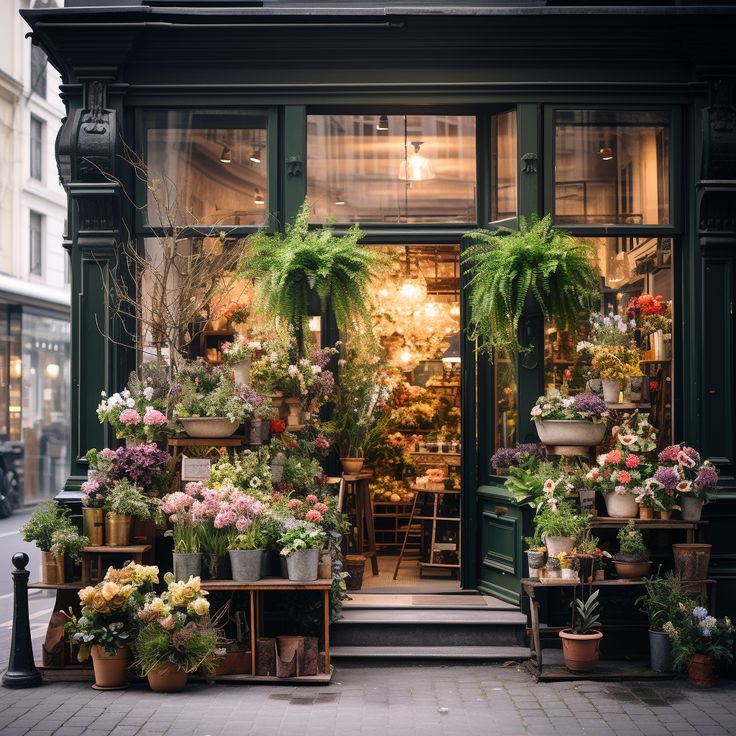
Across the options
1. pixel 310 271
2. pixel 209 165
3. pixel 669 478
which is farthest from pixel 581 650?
pixel 209 165

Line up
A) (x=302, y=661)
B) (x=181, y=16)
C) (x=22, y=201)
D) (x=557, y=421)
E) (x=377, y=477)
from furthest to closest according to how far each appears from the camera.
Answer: (x=22, y=201)
(x=377, y=477)
(x=181, y=16)
(x=557, y=421)
(x=302, y=661)

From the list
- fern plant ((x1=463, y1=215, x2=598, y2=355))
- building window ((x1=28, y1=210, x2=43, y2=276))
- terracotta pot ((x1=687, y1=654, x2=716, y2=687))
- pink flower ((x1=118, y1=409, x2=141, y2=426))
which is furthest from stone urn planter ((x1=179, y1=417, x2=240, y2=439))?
building window ((x1=28, y1=210, x2=43, y2=276))

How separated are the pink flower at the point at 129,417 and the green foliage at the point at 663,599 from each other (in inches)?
181

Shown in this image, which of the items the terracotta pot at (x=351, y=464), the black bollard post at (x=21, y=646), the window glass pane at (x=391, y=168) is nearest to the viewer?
the black bollard post at (x=21, y=646)

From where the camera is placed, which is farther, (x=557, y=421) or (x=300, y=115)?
(x=300, y=115)

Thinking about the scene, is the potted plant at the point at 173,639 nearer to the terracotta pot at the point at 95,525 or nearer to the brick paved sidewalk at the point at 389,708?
the brick paved sidewalk at the point at 389,708

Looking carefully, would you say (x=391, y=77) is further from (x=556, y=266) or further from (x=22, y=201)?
(x=22, y=201)

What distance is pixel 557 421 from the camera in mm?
9297

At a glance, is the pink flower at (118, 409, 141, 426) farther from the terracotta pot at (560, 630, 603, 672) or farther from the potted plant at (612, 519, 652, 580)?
the potted plant at (612, 519, 652, 580)

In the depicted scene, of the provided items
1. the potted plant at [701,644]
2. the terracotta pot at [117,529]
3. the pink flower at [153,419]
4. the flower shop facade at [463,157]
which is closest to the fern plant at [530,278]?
the flower shop facade at [463,157]

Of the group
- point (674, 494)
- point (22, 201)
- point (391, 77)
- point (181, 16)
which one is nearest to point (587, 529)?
point (674, 494)

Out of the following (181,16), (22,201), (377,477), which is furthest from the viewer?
(22,201)

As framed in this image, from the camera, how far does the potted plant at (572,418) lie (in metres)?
9.21

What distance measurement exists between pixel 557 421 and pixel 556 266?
54.2 inches
